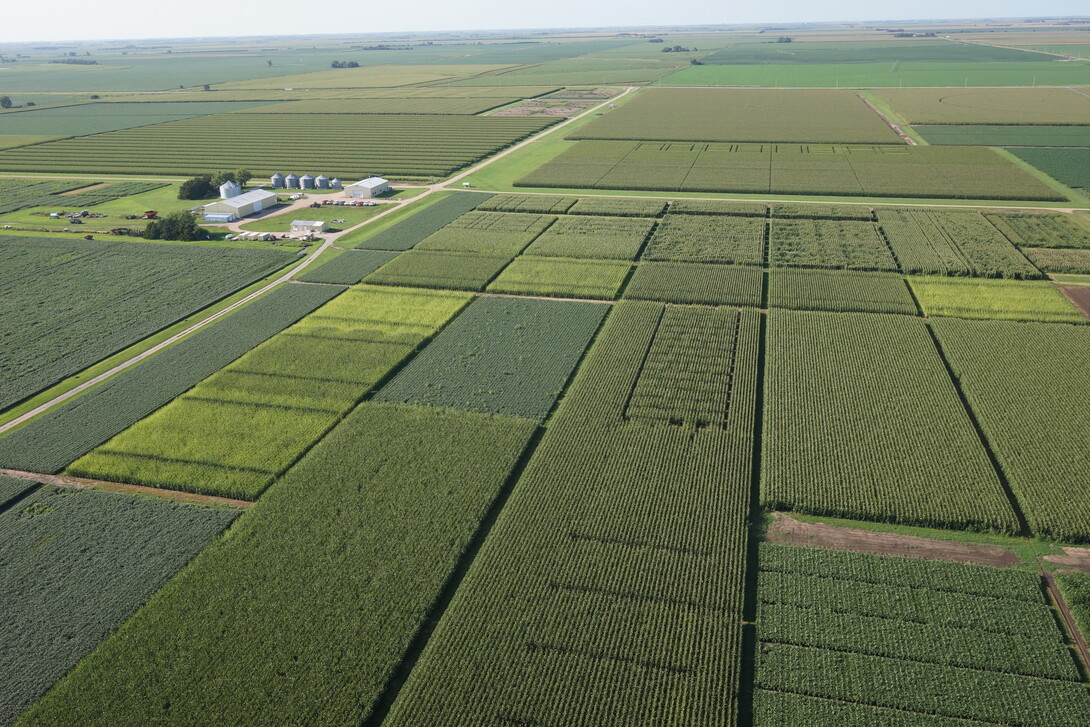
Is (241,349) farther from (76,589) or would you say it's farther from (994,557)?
(994,557)

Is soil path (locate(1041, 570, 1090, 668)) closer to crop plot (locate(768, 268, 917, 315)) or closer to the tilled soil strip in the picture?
crop plot (locate(768, 268, 917, 315))

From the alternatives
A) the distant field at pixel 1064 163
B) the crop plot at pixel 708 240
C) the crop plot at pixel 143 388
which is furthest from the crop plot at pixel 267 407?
the distant field at pixel 1064 163

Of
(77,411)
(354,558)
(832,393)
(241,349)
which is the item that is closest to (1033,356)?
(832,393)

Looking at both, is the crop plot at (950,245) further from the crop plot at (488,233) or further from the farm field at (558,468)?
the crop plot at (488,233)

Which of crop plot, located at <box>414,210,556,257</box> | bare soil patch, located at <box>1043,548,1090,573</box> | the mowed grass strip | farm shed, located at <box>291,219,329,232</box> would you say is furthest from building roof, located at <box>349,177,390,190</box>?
bare soil patch, located at <box>1043,548,1090,573</box>

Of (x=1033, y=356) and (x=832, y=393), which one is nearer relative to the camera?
(x=832, y=393)

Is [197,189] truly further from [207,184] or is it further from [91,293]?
[91,293]

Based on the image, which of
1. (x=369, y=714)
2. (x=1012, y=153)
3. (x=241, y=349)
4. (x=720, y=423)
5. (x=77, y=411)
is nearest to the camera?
(x=369, y=714)
